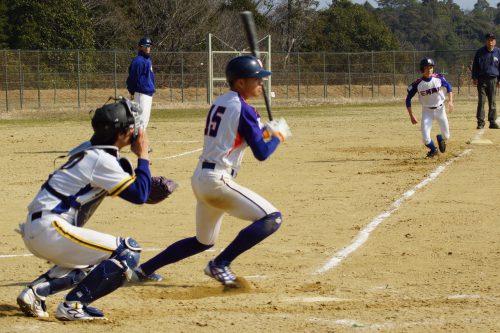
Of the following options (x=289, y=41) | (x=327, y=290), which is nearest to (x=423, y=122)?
(x=327, y=290)

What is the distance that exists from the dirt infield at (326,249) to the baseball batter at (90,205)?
0.32 m

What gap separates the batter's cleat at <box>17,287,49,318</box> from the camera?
5762 millimetres

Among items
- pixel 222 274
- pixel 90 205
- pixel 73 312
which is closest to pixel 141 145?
pixel 90 205

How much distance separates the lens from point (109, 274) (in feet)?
18.3

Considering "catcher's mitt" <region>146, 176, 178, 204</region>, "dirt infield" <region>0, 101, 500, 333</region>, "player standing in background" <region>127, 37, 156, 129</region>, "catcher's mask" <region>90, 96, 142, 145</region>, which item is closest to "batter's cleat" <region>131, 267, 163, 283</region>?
"dirt infield" <region>0, 101, 500, 333</region>

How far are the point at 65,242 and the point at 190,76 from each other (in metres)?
32.9

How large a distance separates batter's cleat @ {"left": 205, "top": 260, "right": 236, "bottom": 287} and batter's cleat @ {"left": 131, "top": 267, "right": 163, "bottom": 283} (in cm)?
54

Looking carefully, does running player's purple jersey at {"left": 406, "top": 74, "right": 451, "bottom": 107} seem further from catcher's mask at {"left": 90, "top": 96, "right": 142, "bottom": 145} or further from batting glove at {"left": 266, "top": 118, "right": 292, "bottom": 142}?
catcher's mask at {"left": 90, "top": 96, "right": 142, "bottom": 145}

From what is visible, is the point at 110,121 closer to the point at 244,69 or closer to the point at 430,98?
the point at 244,69

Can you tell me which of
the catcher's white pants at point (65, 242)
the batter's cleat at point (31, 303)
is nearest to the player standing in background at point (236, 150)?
the catcher's white pants at point (65, 242)

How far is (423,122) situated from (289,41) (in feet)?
130

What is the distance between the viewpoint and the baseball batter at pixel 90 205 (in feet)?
17.9

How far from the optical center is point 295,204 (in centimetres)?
1094

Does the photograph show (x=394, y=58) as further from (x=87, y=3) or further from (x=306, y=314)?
(x=306, y=314)
